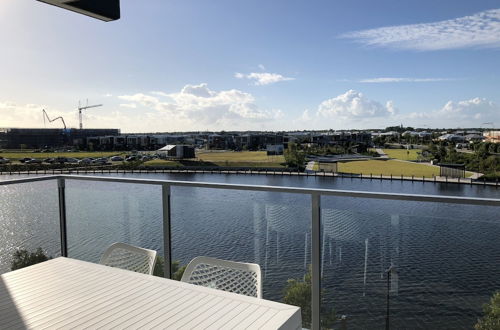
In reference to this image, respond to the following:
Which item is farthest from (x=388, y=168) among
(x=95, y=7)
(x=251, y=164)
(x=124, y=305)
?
(x=124, y=305)

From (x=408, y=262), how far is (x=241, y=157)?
198ft

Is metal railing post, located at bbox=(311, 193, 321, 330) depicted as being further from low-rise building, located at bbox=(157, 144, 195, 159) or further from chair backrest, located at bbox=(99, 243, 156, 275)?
low-rise building, located at bbox=(157, 144, 195, 159)

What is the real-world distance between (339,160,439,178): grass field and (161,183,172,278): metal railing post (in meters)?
61.7

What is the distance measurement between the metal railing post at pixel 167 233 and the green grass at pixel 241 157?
54.4 meters

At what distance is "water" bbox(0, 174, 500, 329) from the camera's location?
76.8 inches

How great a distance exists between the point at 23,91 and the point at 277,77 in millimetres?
48327

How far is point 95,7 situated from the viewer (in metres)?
2.46

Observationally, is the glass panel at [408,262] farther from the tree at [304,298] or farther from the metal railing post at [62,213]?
the metal railing post at [62,213]

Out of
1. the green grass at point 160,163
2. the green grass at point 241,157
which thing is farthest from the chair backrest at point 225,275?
the green grass at point 241,157

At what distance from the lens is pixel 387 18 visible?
81375 mm

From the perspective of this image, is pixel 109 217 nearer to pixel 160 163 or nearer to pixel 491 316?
pixel 491 316

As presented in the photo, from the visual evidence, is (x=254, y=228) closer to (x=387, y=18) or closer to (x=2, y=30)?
(x=2, y=30)

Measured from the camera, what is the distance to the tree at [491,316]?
188 cm

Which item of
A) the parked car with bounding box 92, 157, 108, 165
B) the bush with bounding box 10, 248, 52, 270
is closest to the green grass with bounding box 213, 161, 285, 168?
the parked car with bounding box 92, 157, 108, 165
